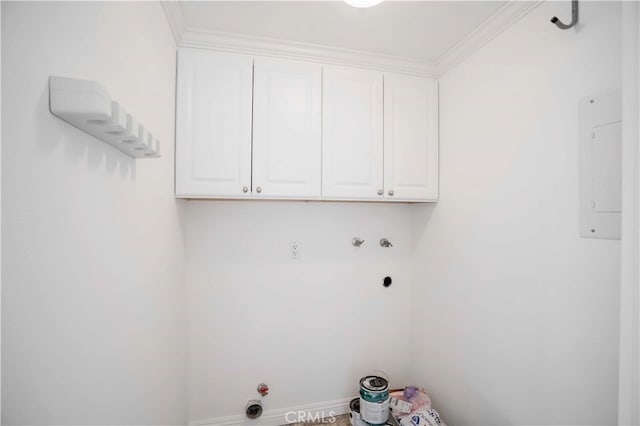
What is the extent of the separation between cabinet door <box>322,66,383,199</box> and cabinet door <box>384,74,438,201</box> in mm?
66

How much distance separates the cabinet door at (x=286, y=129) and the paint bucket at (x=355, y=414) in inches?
56.6

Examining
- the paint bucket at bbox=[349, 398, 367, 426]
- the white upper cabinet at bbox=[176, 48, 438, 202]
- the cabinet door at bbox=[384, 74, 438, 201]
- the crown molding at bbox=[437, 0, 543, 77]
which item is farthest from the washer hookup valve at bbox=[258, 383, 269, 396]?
the crown molding at bbox=[437, 0, 543, 77]

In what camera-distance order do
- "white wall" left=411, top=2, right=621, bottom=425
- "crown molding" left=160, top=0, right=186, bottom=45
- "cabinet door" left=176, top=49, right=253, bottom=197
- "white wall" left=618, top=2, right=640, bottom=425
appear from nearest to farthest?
"white wall" left=618, top=2, right=640, bottom=425 → "white wall" left=411, top=2, right=621, bottom=425 → "crown molding" left=160, top=0, right=186, bottom=45 → "cabinet door" left=176, top=49, right=253, bottom=197

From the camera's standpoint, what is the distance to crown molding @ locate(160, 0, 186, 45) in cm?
125

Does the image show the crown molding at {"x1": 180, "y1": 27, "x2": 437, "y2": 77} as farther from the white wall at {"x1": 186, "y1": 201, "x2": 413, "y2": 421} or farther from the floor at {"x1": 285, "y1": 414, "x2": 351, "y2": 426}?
the floor at {"x1": 285, "y1": 414, "x2": 351, "y2": 426}

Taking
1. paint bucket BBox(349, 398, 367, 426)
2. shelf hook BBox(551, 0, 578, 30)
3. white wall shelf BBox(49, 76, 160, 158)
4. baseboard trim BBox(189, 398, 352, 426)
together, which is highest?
shelf hook BBox(551, 0, 578, 30)

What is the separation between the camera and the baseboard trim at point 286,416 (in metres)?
1.81

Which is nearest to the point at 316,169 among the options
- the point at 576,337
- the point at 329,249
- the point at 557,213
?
the point at 329,249

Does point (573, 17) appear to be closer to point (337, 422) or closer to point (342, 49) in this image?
point (342, 49)

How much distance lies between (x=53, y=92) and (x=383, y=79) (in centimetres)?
170

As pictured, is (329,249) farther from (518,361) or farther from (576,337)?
(576,337)

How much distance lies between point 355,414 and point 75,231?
6.22ft

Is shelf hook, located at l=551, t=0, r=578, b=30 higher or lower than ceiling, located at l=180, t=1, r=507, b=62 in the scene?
lower

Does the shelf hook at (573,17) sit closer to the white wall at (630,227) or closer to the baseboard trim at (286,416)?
the white wall at (630,227)
